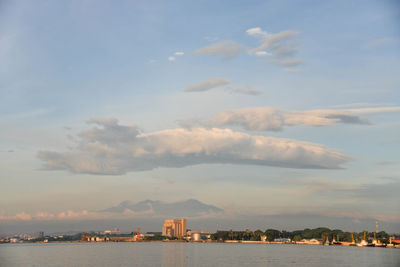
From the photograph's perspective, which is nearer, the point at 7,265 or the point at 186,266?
the point at 186,266

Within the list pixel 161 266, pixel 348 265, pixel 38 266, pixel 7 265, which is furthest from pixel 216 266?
pixel 7 265

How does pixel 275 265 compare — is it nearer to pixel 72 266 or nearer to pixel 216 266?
pixel 216 266

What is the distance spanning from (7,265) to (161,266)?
105 ft

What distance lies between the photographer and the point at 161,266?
86000mm

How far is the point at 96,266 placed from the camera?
85750mm

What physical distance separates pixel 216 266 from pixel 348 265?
86.9 feet

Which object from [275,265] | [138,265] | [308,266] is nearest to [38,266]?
[138,265]

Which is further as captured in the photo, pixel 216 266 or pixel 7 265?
pixel 7 265

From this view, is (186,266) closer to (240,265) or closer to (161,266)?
(161,266)

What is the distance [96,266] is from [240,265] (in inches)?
1080

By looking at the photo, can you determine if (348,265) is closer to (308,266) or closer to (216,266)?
(308,266)

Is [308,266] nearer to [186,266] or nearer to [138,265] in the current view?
[186,266]

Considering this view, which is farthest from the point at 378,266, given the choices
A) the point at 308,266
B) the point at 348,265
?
the point at 308,266

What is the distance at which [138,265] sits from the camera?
8600 cm
